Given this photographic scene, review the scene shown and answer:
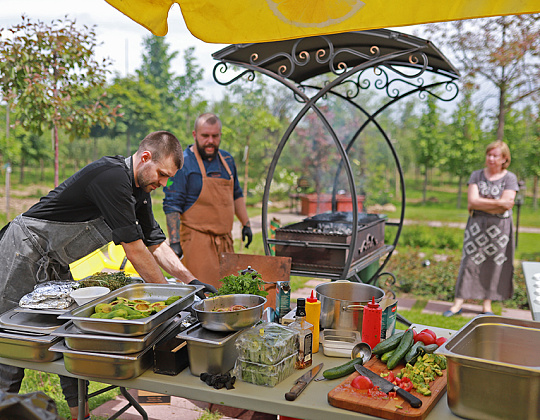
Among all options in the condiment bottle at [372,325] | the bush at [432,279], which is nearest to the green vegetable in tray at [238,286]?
the condiment bottle at [372,325]

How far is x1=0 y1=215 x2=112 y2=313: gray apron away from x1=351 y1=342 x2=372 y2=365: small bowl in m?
1.47

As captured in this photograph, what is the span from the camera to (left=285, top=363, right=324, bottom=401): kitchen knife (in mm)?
1682

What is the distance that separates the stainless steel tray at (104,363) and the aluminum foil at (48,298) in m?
0.22

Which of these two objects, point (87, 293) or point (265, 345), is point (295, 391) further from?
point (87, 293)

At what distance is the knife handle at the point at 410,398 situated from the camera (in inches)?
63.1

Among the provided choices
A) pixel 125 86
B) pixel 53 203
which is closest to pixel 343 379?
pixel 53 203

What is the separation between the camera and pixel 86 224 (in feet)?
8.48

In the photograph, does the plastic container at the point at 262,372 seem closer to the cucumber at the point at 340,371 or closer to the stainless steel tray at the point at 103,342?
the cucumber at the point at 340,371

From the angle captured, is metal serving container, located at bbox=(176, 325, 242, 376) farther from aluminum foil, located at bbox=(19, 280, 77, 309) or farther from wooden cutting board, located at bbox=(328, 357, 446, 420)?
aluminum foil, located at bbox=(19, 280, 77, 309)

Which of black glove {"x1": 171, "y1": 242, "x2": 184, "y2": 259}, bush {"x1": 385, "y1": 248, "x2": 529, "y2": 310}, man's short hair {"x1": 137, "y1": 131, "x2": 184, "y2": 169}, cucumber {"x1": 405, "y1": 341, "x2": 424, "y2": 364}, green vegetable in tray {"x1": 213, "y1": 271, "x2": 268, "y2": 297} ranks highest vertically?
man's short hair {"x1": 137, "y1": 131, "x2": 184, "y2": 169}

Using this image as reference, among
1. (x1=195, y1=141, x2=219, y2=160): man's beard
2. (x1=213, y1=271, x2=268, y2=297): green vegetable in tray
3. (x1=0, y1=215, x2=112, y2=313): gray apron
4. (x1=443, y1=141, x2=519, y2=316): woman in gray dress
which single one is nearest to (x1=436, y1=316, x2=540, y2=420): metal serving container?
(x1=213, y1=271, x2=268, y2=297): green vegetable in tray


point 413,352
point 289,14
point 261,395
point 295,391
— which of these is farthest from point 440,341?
point 289,14

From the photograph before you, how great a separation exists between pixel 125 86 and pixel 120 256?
7.92 m

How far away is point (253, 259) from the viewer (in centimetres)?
301
